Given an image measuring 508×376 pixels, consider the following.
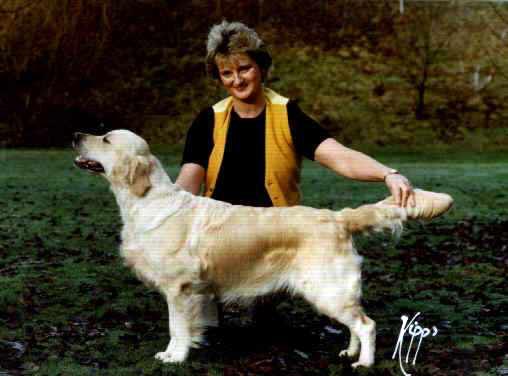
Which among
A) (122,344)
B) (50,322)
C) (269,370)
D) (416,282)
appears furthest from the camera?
(416,282)

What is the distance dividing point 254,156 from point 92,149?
1209mm

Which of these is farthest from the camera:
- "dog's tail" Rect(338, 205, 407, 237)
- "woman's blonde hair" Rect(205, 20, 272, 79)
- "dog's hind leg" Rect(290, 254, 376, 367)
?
"woman's blonde hair" Rect(205, 20, 272, 79)

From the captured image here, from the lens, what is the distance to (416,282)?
6.82m

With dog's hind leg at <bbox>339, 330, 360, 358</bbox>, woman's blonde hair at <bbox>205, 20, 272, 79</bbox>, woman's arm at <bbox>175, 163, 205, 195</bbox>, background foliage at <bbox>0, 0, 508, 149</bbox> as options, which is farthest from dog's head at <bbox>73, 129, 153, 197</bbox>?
background foliage at <bbox>0, 0, 508, 149</bbox>

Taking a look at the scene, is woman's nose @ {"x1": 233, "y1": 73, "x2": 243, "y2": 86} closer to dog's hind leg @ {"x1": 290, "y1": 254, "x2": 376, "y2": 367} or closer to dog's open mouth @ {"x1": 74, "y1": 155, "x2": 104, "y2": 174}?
dog's open mouth @ {"x1": 74, "y1": 155, "x2": 104, "y2": 174}

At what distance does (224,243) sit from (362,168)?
106 cm

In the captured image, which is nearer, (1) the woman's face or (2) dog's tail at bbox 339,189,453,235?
(2) dog's tail at bbox 339,189,453,235

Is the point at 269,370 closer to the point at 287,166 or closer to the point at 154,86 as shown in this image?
the point at 287,166

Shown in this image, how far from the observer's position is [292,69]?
120 ft

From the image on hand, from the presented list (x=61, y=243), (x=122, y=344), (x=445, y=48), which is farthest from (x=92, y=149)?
(x=445, y=48)

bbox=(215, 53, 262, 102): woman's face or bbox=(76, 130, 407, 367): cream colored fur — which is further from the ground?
bbox=(215, 53, 262, 102): woman's face

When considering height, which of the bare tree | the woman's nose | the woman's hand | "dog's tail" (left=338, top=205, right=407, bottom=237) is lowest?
"dog's tail" (left=338, top=205, right=407, bottom=237)

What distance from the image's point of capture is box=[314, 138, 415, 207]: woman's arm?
4.23 m

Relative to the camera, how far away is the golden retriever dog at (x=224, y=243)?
4.11 meters
